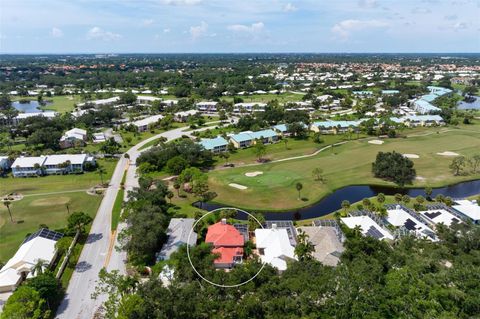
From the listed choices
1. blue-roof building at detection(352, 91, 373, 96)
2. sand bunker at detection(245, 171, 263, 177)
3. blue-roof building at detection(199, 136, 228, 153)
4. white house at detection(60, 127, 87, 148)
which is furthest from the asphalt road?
blue-roof building at detection(352, 91, 373, 96)

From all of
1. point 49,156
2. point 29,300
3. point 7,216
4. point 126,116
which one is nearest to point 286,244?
point 29,300

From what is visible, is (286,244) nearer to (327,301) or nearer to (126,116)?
(327,301)

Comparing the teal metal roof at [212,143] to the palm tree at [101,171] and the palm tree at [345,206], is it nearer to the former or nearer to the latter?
the palm tree at [101,171]

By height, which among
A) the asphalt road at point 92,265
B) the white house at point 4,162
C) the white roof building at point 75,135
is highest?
the white roof building at point 75,135

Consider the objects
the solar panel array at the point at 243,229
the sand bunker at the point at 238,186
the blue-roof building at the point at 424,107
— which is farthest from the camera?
the blue-roof building at the point at 424,107

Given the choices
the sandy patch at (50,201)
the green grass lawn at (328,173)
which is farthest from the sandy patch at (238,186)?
the sandy patch at (50,201)

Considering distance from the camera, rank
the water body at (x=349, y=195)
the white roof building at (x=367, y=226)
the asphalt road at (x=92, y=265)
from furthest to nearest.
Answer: the water body at (x=349, y=195) < the white roof building at (x=367, y=226) < the asphalt road at (x=92, y=265)

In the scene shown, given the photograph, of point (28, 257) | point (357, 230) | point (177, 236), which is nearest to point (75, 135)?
point (28, 257)

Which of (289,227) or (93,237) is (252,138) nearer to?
(289,227)
